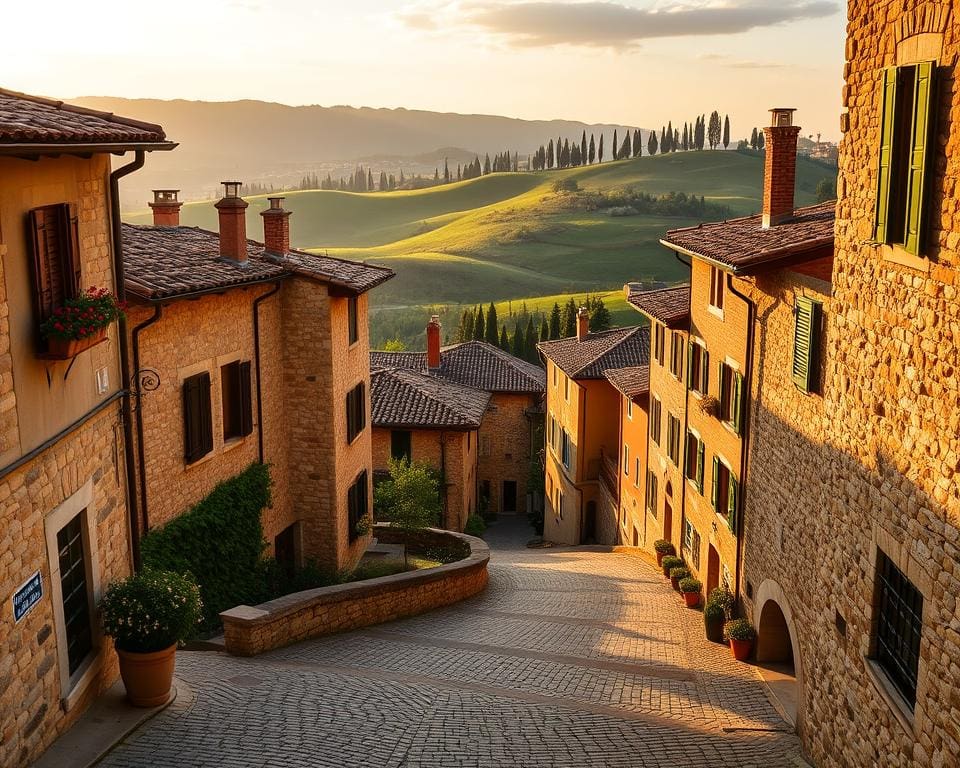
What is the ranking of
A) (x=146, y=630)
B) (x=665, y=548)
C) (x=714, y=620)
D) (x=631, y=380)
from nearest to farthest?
(x=146, y=630), (x=714, y=620), (x=665, y=548), (x=631, y=380)

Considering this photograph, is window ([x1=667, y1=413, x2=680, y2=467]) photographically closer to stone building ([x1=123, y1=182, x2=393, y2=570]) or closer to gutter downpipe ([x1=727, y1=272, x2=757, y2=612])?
gutter downpipe ([x1=727, y1=272, x2=757, y2=612])

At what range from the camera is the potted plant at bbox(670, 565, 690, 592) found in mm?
22828

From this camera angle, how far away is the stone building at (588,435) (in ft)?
123

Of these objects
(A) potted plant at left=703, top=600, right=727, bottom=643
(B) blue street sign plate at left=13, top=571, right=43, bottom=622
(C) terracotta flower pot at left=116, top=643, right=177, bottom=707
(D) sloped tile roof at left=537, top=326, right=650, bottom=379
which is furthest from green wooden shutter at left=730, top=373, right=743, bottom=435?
(D) sloped tile roof at left=537, top=326, right=650, bottom=379

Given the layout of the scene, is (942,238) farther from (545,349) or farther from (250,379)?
(545,349)

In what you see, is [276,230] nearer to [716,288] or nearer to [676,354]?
[716,288]

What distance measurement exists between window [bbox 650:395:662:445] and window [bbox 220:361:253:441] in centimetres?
1378

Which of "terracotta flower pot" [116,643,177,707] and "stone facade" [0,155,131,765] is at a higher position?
"stone facade" [0,155,131,765]

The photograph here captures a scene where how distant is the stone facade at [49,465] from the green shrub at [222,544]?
13.3 feet

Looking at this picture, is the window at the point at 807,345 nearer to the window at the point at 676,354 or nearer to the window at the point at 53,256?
the window at the point at 676,354

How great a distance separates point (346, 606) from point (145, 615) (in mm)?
7033

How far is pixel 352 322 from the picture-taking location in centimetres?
2228

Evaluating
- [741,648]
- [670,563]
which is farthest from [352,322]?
[741,648]

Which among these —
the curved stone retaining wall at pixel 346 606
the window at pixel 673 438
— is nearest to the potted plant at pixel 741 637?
the curved stone retaining wall at pixel 346 606
